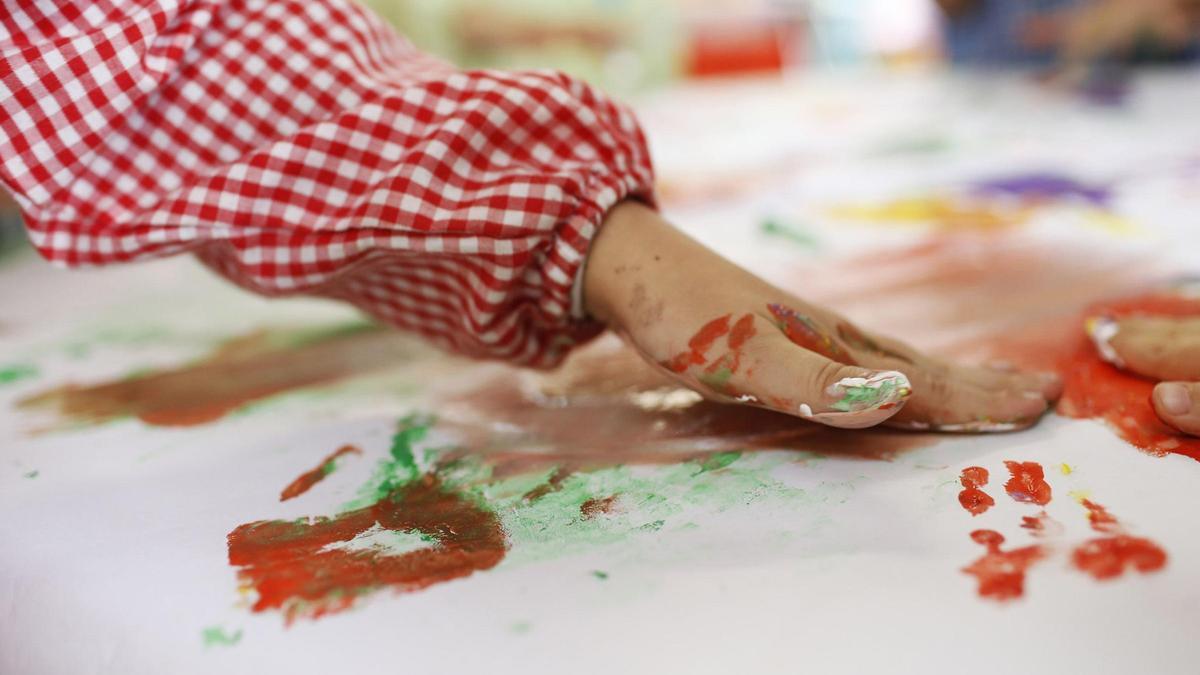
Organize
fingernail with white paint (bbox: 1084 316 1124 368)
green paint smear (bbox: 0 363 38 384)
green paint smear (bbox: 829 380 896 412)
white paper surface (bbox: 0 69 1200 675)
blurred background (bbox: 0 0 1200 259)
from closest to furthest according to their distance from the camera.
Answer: white paper surface (bbox: 0 69 1200 675)
green paint smear (bbox: 829 380 896 412)
fingernail with white paint (bbox: 1084 316 1124 368)
green paint smear (bbox: 0 363 38 384)
blurred background (bbox: 0 0 1200 259)

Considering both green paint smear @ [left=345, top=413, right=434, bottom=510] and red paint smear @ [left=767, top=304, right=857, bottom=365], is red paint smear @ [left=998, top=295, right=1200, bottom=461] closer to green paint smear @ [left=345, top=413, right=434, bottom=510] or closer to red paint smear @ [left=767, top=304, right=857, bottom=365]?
red paint smear @ [left=767, top=304, right=857, bottom=365]

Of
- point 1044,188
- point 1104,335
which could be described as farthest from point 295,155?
point 1044,188

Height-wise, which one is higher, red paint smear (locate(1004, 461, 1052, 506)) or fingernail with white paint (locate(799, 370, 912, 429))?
fingernail with white paint (locate(799, 370, 912, 429))

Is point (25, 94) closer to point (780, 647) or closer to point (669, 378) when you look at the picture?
point (669, 378)

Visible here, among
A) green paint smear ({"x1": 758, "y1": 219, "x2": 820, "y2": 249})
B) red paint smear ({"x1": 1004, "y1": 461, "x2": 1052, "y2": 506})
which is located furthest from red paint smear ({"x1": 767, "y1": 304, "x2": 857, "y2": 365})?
green paint smear ({"x1": 758, "y1": 219, "x2": 820, "y2": 249})

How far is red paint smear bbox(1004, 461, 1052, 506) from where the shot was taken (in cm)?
45

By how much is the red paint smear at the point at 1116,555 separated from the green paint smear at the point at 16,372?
77 centimetres

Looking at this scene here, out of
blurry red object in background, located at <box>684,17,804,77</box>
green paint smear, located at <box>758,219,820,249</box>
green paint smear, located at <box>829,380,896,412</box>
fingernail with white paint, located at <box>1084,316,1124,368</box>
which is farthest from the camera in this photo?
blurry red object in background, located at <box>684,17,804,77</box>

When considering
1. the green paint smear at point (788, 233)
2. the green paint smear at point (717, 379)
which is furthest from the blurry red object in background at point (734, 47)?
the green paint smear at point (717, 379)

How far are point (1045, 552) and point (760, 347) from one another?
182 millimetres

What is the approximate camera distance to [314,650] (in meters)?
0.38

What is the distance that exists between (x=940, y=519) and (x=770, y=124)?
4.72 ft

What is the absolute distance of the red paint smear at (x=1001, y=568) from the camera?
38 cm

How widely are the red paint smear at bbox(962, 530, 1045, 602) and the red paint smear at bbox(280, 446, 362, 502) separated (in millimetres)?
355
